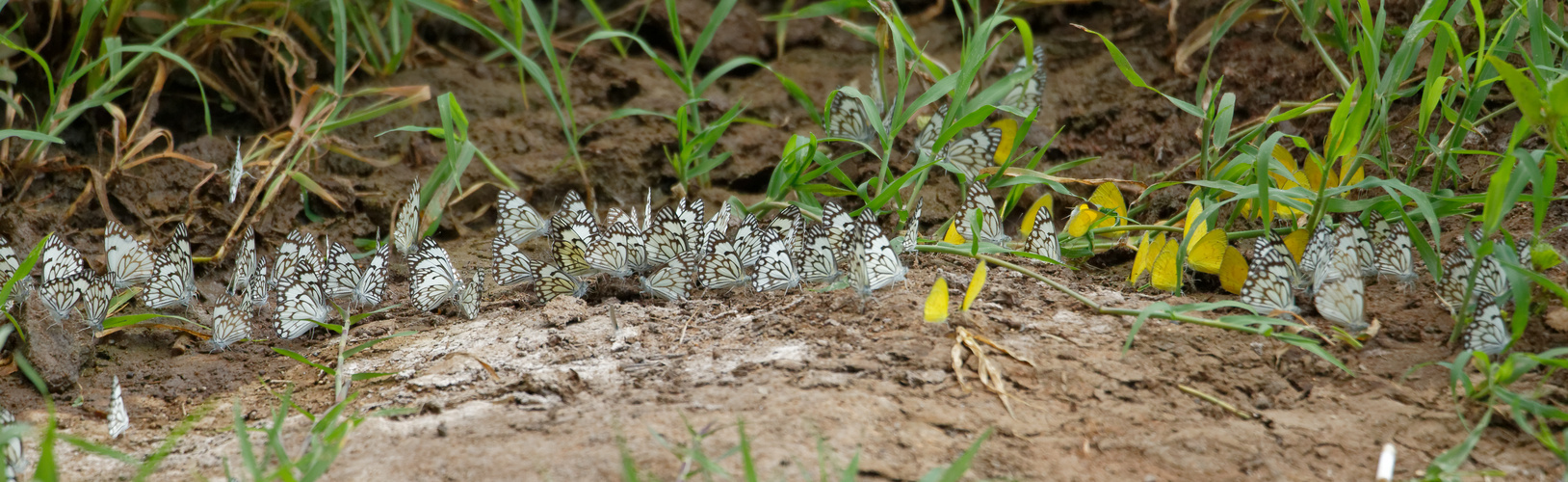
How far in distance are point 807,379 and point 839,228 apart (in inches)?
28.1

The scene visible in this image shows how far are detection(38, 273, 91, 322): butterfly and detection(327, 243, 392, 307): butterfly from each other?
65 centimetres

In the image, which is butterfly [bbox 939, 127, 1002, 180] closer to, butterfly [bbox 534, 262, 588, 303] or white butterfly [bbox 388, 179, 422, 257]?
butterfly [bbox 534, 262, 588, 303]

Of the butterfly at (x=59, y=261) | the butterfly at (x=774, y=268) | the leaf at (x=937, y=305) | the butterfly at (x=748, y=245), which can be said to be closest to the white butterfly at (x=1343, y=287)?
the leaf at (x=937, y=305)

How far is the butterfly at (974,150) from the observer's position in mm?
3314

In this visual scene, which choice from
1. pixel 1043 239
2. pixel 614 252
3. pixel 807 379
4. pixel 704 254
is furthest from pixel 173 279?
pixel 1043 239

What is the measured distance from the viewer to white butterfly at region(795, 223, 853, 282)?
2.72 meters

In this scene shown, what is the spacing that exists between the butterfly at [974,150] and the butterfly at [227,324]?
7.04ft

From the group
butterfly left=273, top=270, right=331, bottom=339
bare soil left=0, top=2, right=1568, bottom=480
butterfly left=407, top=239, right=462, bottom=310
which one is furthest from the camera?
butterfly left=407, top=239, right=462, bottom=310

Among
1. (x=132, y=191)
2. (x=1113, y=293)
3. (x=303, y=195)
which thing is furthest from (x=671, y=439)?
(x=132, y=191)

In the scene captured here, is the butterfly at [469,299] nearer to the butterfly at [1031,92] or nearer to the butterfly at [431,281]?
the butterfly at [431,281]

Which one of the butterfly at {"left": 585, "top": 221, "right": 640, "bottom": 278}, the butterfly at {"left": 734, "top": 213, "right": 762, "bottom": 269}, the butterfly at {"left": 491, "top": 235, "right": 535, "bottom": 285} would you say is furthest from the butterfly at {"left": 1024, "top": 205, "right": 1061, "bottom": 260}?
the butterfly at {"left": 491, "top": 235, "right": 535, "bottom": 285}

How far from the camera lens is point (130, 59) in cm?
393

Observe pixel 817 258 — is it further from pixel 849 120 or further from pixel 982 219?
pixel 849 120

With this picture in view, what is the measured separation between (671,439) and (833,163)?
4.64 ft
